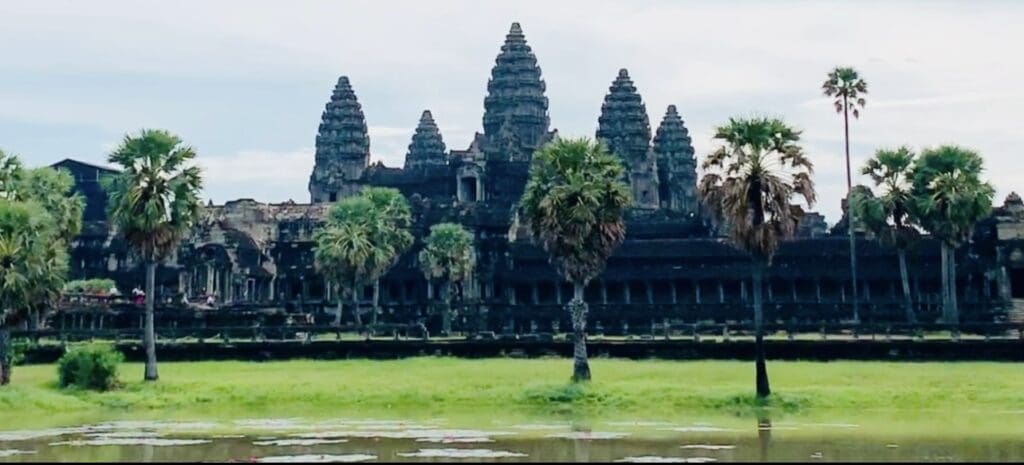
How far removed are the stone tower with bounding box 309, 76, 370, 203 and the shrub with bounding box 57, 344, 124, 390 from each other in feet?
331

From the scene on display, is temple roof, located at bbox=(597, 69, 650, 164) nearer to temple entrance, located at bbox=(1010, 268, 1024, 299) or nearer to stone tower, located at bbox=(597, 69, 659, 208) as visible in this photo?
stone tower, located at bbox=(597, 69, 659, 208)

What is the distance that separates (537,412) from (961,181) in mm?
36311

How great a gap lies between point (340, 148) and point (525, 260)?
186ft

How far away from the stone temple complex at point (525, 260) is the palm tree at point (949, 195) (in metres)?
6.42

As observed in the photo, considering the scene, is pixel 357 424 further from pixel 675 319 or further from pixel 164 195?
pixel 675 319

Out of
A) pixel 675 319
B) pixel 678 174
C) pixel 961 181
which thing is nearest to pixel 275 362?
pixel 675 319

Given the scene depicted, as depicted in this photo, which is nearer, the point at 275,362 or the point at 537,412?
the point at 537,412

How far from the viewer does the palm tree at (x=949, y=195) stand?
75938 millimetres

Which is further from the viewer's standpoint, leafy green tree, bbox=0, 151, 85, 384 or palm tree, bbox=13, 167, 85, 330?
palm tree, bbox=13, 167, 85, 330

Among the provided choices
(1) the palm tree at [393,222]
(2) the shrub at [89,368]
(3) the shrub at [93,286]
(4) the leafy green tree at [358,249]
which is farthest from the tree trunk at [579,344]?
(3) the shrub at [93,286]

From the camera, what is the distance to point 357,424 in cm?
4334

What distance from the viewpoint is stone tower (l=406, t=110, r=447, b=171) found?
168125mm

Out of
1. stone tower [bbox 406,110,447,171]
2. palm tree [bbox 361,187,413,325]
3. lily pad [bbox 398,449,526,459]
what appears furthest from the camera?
stone tower [bbox 406,110,447,171]

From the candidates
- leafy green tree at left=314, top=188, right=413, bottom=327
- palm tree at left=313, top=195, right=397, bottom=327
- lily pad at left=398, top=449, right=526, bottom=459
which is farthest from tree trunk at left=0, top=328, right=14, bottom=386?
palm tree at left=313, top=195, right=397, bottom=327
